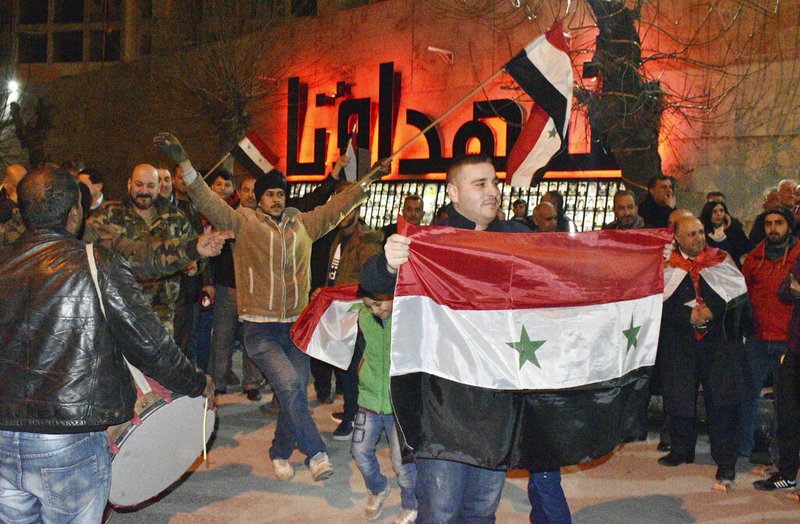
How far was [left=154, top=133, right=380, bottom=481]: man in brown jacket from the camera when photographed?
693cm

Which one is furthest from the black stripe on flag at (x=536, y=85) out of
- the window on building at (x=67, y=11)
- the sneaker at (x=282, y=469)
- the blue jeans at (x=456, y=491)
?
the window on building at (x=67, y=11)

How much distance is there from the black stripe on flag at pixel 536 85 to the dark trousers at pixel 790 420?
311 centimetres

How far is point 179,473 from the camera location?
466cm

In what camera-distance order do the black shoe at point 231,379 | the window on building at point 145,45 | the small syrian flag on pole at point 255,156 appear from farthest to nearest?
the window on building at point 145,45, the black shoe at point 231,379, the small syrian flag on pole at point 255,156

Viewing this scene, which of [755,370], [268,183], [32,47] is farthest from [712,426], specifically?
[32,47]

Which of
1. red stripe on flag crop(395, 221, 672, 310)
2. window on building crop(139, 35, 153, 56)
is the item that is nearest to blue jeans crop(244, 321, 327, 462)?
red stripe on flag crop(395, 221, 672, 310)

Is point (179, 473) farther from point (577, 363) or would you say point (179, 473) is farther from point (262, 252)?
point (262, 252)

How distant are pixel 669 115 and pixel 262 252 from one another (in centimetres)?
946

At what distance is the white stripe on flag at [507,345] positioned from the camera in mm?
4441

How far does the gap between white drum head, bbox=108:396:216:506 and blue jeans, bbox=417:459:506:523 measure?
4.01 ft

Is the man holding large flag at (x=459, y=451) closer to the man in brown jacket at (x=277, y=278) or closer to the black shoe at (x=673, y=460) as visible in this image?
the man in brown jacket at (x=277, y=278)

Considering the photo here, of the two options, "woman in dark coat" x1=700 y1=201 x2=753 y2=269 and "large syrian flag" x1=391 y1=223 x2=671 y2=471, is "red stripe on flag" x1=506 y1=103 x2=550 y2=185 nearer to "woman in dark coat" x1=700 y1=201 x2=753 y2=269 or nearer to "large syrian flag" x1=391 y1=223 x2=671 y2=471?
"large syrian flag" x1=391 y1=223 x2=671 y2=471

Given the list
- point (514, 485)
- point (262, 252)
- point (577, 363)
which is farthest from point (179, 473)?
point (514, 485)

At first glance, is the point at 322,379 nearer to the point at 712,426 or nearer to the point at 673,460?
the point at 673,460
